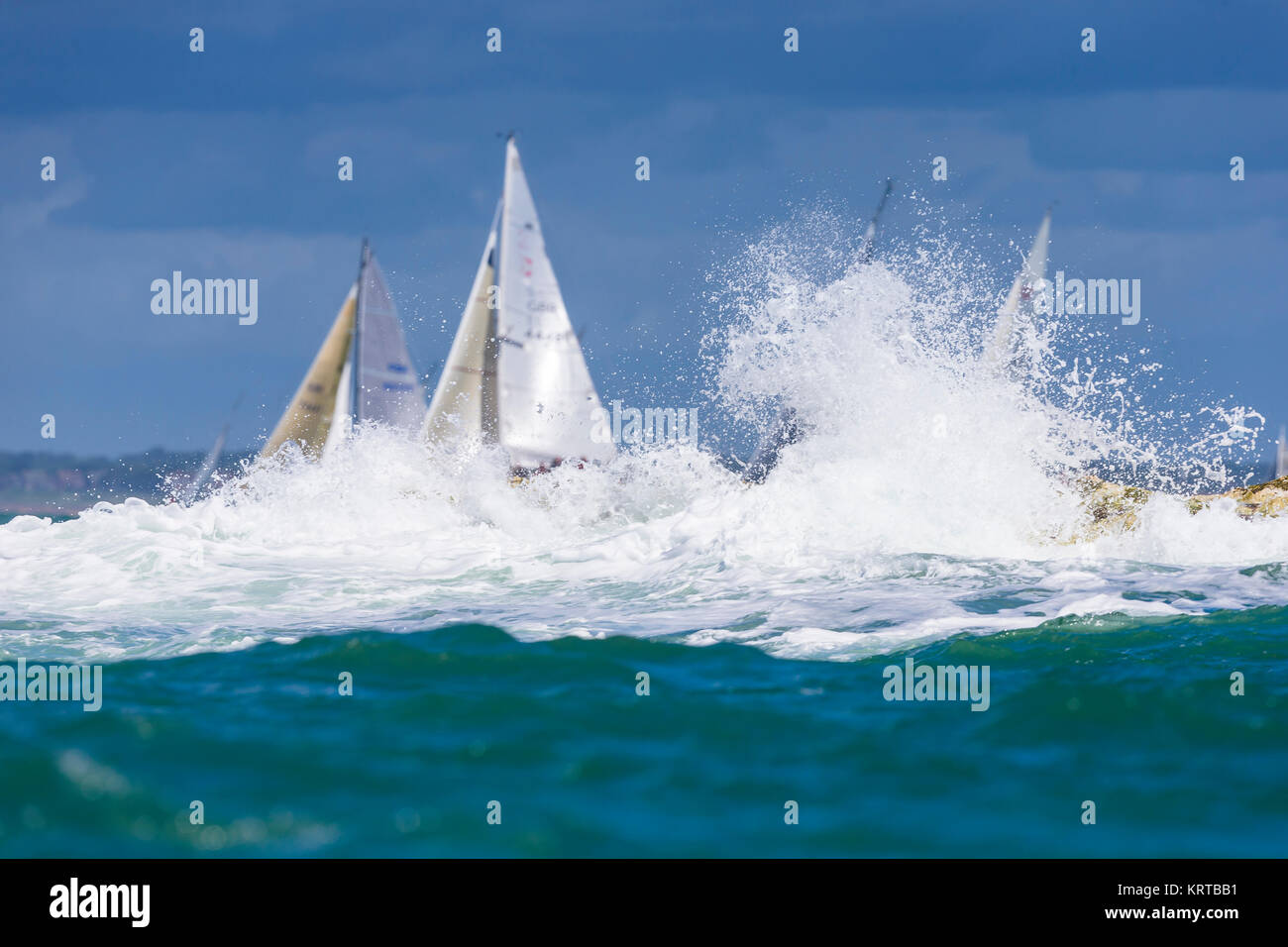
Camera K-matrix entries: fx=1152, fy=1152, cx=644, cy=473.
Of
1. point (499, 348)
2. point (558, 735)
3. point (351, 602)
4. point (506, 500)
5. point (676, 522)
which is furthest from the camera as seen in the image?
point (499, 348)

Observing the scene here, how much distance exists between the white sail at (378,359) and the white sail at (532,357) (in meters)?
3.50

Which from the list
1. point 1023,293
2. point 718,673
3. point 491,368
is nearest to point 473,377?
point 491,368

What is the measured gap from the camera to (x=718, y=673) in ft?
26.4

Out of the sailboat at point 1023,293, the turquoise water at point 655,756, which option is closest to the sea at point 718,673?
the turquoise water at point 655,756

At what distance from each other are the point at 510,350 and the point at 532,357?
898 mm

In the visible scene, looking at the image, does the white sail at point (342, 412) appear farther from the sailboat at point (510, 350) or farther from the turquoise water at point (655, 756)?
the turquoise water at point (655, 756)

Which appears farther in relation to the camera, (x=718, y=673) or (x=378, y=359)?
(x=378, y=359)

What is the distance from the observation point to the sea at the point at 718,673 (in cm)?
526

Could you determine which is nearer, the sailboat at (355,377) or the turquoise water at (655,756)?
the turquoise water at (655,756)

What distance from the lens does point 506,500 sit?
20.8 meters

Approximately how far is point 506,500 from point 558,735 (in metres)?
14.5

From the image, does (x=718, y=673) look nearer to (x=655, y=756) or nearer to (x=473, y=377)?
(x=655, y=756)
